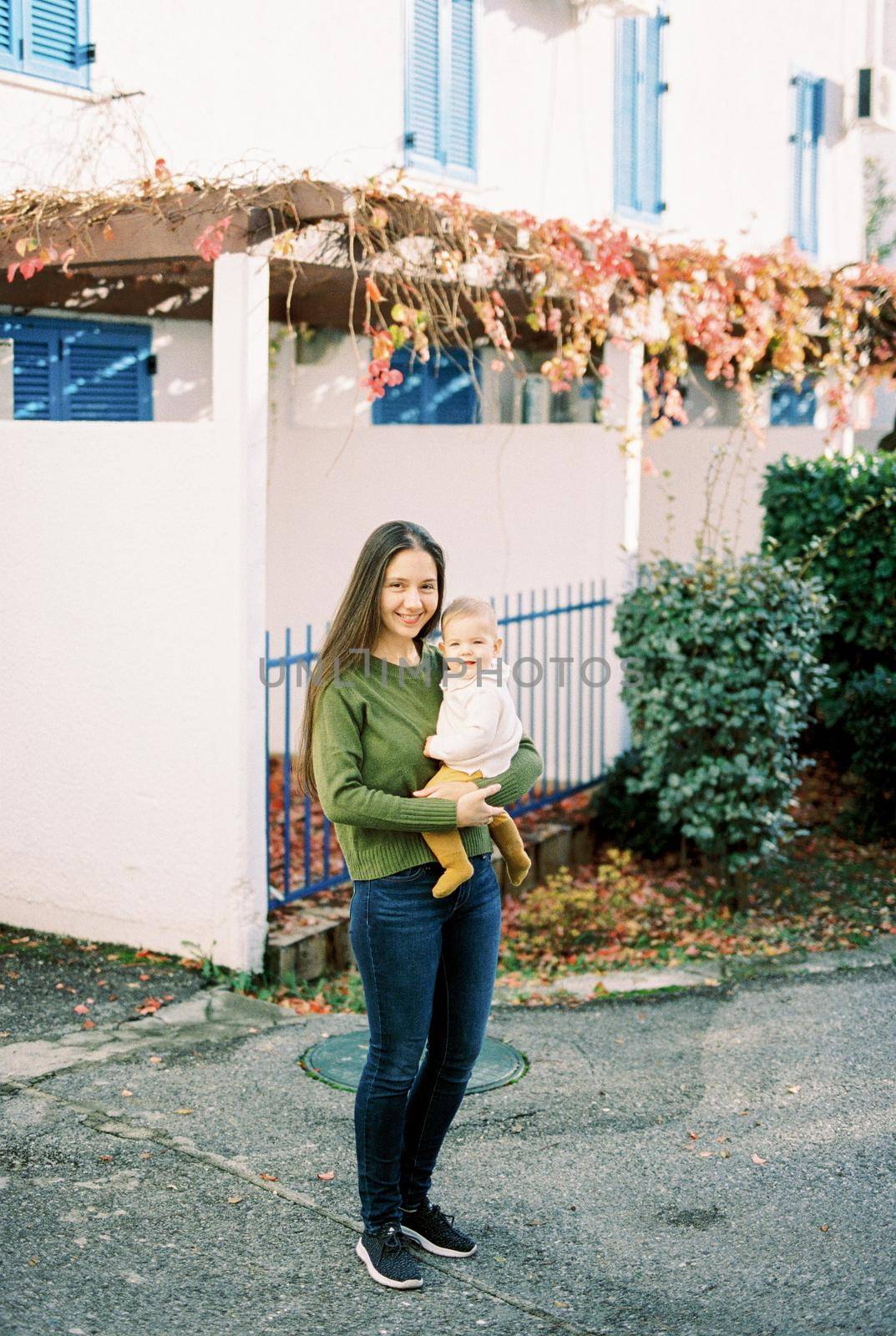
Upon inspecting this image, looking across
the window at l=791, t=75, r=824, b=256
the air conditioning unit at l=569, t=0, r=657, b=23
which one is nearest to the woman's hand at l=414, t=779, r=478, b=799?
the air conditioning unit at l=569, t=0, r=657, b=23

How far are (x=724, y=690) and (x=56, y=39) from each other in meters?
4.46

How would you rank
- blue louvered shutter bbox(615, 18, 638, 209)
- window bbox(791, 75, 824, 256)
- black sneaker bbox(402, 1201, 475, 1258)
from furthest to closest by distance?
window bbox(791, 75, 824, 256)
blue louvered shutter bbox(615, 18, 638, 209)
black sneaker bbox(402, 1201, 475, 1258)

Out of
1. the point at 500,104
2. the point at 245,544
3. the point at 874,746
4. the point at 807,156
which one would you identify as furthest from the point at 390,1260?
the point at 807,156

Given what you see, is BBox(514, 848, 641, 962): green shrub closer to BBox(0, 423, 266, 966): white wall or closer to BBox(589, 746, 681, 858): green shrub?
BBox(589, 746, 681, 858): green shrub

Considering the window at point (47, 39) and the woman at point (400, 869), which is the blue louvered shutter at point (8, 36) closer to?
the window at point (47, 39)

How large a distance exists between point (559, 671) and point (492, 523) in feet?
4.30

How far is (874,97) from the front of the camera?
12594 millimetres

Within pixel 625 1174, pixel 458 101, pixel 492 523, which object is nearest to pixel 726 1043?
pixel 625 1174

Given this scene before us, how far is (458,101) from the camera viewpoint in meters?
8.65

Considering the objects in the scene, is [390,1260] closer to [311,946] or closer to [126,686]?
[311,946]

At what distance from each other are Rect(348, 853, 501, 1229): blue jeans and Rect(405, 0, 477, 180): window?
5.95m

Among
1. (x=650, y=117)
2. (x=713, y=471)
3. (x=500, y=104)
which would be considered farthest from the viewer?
(x=713, y=471)

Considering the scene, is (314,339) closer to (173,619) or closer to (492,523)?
(492,523)

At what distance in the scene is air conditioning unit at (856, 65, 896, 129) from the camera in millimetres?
12586
